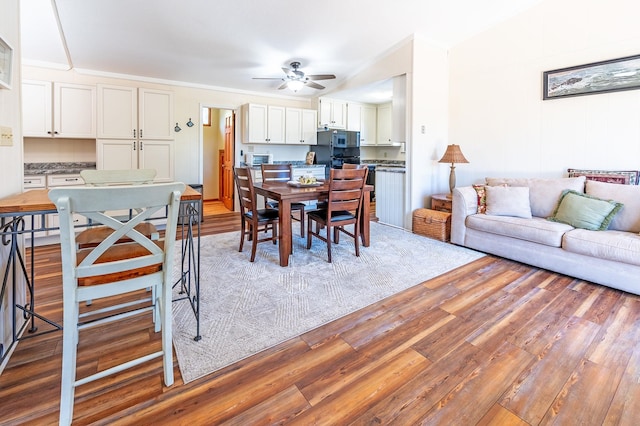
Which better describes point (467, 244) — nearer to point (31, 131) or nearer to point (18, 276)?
point (18, 276)

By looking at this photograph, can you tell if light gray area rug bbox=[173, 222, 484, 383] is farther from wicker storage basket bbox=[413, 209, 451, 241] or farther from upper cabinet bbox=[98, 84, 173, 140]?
upper cabinet bbox=[98, 84, 173, 140]

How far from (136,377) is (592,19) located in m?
5.14

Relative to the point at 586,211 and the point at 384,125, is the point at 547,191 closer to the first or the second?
the point at 586,211

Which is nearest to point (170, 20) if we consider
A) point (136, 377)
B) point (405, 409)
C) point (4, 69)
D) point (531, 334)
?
point (4, 69)

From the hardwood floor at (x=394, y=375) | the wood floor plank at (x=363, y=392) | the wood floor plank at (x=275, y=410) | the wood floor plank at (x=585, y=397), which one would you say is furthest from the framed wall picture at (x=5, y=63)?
the wood floor plank at (x=585, y=397)

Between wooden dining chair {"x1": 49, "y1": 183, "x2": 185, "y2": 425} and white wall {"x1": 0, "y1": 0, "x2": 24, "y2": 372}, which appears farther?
white wall {"x1": 0, "y1": 0, "x2": 24, "y2": 372}

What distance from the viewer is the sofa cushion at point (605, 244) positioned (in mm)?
2498

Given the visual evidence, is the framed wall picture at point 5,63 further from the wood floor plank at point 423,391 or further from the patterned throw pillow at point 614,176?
the patterned throw pillow at point 614,176

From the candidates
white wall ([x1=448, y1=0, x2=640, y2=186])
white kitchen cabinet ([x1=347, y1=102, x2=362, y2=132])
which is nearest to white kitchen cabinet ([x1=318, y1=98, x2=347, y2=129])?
white kitchen cabinet ([x1=347, y1=102, x2=362, y2=132])

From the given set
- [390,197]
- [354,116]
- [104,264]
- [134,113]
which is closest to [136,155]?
[134,113]

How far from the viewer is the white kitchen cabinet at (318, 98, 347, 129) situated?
647 cm

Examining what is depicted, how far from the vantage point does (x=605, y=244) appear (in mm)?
2615

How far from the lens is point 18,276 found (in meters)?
1.93

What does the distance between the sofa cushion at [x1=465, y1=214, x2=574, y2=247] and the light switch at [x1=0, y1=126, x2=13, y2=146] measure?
3.92 m
